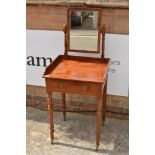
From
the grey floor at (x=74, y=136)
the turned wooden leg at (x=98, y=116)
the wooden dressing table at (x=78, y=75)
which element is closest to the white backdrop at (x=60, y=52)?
the wooden dressing table at (x=78, y=75)

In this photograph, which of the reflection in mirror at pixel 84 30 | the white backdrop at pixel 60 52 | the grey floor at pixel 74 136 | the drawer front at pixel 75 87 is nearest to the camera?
the drawer front at pixel 75 87

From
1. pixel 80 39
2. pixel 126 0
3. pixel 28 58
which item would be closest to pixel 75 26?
pixel 80 39

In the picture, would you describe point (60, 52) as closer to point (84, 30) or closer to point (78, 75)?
point (84, 30)

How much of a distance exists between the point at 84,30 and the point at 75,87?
0.71 meters

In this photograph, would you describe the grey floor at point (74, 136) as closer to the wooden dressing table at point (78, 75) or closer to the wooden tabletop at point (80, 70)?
the wooden dressing table at point (78, 75)

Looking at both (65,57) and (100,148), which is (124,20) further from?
(100,148)

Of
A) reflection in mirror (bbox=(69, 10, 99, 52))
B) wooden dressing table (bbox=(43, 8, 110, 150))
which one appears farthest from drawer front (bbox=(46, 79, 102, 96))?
reflection in mirror (bbox=(69, 10, 99, 52))

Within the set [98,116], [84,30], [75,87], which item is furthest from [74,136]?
[84,30]

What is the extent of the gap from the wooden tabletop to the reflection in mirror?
0.19 metres

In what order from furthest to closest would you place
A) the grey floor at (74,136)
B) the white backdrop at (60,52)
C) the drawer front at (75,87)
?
the white backdrop at (60,52)
the grey floor at (74,136)
the drawer front at (75,87)

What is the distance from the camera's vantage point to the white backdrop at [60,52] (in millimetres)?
3533

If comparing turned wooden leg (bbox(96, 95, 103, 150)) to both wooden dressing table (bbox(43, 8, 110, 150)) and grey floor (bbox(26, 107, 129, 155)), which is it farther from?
grey floor (bbox(26, 107, 129, 155))

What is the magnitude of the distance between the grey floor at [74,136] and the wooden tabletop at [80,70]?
782 mm
